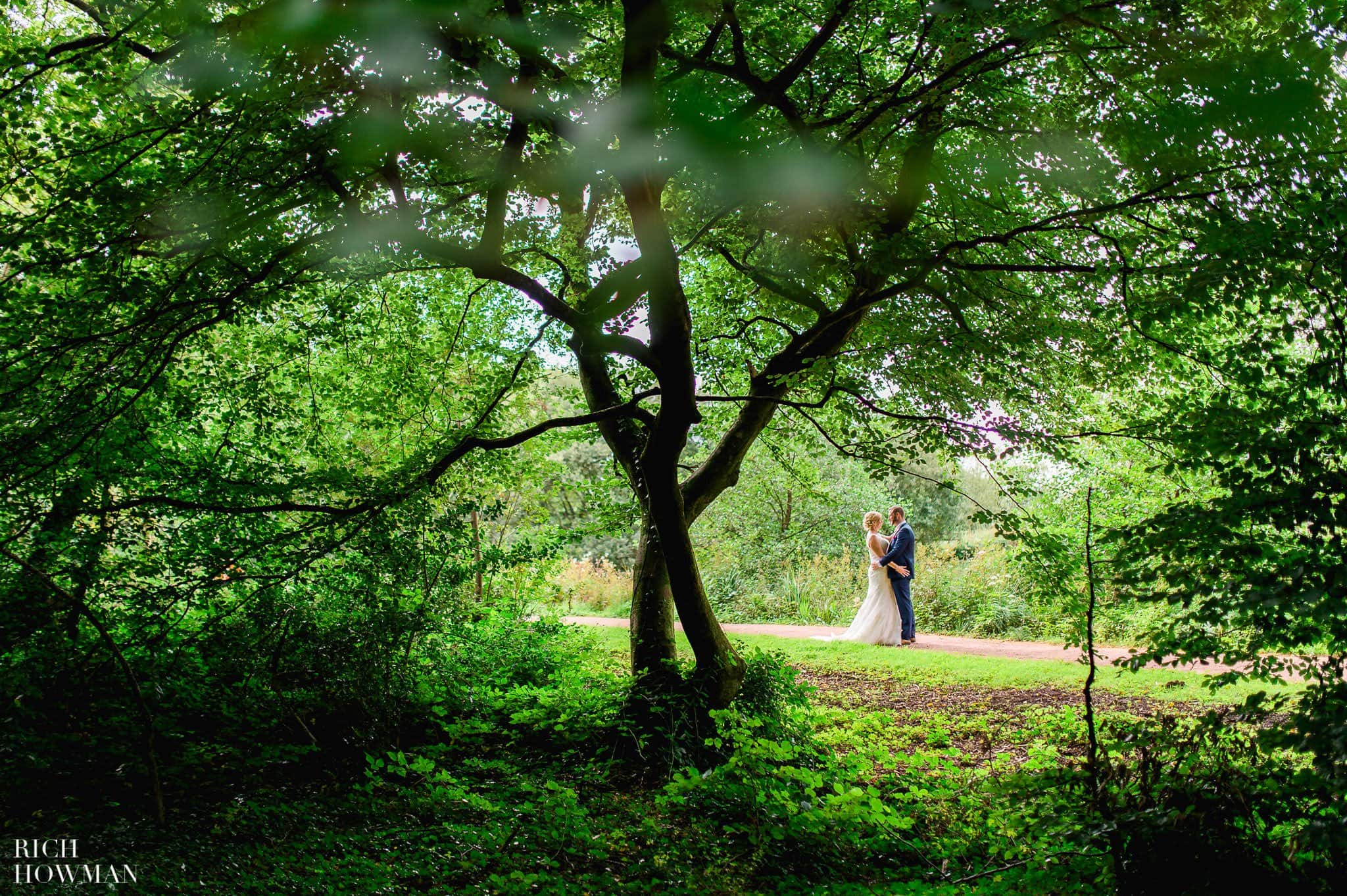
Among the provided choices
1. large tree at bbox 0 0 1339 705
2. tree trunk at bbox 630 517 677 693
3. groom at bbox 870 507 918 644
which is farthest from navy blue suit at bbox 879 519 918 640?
tree trunk at bbox 630 517 677 693

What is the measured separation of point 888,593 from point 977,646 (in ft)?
4.51

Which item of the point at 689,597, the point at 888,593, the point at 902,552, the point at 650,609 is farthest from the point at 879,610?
the point at 689,597

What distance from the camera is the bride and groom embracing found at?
10.6 m

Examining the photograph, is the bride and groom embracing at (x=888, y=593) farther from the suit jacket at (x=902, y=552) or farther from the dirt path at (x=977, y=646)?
the dirt path at (x=977, y=646)

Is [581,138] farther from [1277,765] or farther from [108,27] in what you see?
[1277,765]

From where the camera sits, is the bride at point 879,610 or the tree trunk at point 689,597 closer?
the tree trunk at point 689,597

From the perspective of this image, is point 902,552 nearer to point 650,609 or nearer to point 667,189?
point 650,609

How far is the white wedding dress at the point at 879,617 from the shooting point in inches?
434

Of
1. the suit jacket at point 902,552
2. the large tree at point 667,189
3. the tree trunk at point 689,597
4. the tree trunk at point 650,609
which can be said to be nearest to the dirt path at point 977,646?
the suit jacket at point 902,552

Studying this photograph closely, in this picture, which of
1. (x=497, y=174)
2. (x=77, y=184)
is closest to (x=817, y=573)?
(x=497, y=174)

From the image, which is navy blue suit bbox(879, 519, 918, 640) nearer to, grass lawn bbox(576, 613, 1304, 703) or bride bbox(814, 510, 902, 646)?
bride bbox(814, 510, 902, 646)

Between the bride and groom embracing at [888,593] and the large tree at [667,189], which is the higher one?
the large tree at [667,189]

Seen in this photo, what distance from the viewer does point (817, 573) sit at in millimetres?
15031

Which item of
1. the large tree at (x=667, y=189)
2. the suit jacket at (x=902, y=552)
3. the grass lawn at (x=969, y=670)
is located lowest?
the grass lawn at (x=969, y=670)
